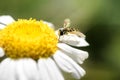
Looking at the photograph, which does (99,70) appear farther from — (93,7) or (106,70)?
(93,7)

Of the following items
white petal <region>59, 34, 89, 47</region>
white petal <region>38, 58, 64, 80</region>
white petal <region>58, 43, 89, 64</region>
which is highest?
white petal <region>59, 34, 89, 47</region>

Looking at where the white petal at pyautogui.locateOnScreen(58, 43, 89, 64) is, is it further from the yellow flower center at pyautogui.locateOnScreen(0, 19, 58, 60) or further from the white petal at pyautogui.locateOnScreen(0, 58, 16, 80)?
the white petal at pyautogui.locateOnScreen(0, 58, 16, 80)

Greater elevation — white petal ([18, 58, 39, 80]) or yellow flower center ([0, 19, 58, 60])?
yellow flower center ([0, 19, 58, 60])

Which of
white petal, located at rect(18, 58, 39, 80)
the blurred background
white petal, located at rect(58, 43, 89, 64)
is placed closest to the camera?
white petal, located at rect(18, 58, 39, 80)

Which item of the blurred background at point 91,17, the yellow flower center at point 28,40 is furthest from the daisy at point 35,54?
the blurred background at point 91,17

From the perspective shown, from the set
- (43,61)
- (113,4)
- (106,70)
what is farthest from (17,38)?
(113,4)

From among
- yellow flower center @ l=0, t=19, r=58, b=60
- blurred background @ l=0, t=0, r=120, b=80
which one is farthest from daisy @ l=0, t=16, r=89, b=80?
blurred background @ l=0, t=0, r=120, b=80

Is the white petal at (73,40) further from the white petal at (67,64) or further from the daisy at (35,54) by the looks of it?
the white petal at (67,64)
